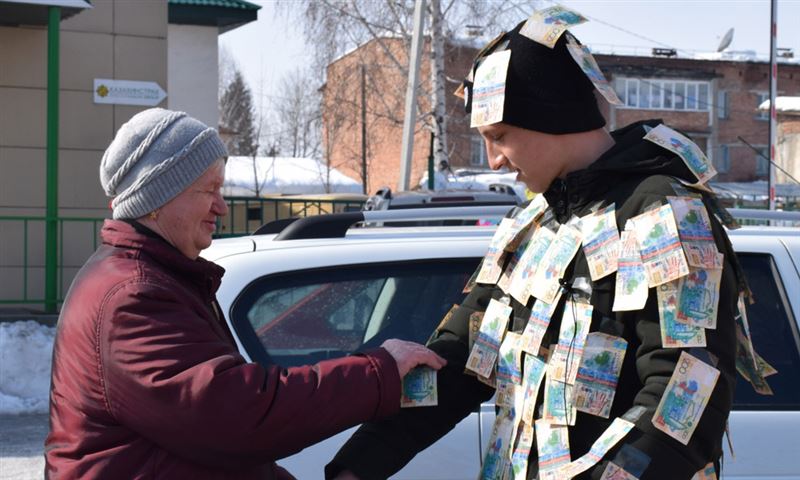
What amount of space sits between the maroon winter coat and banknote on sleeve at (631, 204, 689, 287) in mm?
652

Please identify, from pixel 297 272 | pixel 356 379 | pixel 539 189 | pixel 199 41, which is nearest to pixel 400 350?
pixel 356 379

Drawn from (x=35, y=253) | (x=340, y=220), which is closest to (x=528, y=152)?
(x=340, y=220)

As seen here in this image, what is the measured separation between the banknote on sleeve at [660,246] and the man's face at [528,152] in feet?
0.88

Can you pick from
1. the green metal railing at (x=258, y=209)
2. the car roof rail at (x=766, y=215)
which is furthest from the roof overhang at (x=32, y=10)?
the car roof rail at (x=766, y=215)

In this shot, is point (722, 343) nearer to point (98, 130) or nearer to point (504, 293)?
point (504, 293)

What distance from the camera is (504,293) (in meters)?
2.49

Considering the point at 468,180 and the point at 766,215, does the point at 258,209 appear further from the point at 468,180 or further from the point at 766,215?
the point at 468,180

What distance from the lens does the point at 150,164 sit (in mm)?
2316

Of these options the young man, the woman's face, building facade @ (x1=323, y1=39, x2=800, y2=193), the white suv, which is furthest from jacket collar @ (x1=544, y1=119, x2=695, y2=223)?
building facade @ (x1=323, y1=39, x2=800, y2=193)

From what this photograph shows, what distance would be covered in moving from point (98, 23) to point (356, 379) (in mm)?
10634

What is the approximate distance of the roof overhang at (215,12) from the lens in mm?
15898

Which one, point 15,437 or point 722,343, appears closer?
point 722,343

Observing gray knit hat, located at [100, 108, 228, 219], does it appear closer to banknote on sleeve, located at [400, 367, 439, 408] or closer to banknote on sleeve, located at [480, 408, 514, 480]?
banknote on sleeve, located at [400, 367, 439, 408]

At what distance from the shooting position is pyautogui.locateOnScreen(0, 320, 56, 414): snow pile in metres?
8.75
